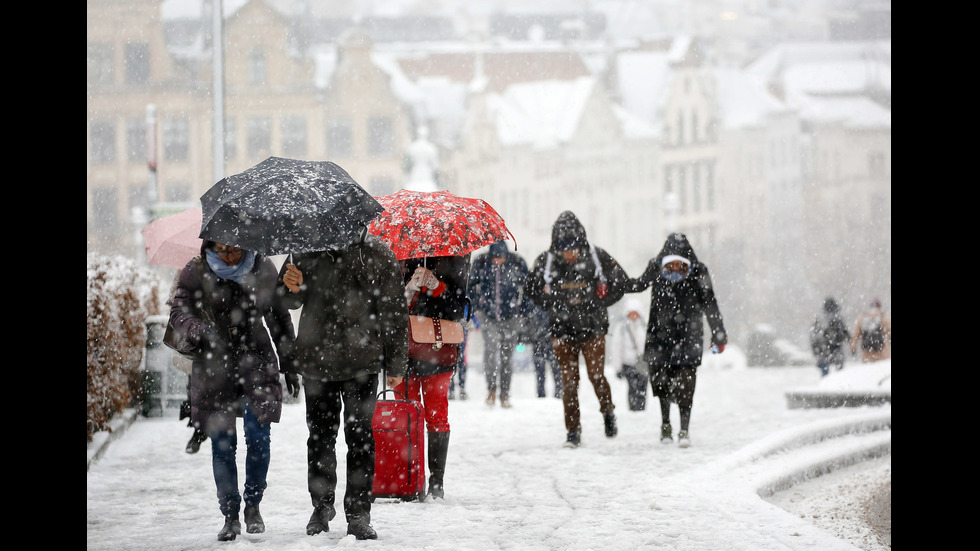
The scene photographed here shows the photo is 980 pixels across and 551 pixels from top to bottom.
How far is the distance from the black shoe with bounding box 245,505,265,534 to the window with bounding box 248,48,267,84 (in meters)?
52.9

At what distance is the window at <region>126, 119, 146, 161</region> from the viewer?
2275 inches

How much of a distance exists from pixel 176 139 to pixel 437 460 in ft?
171

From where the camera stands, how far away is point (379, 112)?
2312 inches

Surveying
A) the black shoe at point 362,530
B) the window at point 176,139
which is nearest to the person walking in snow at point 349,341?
the black shoe at point 362,530

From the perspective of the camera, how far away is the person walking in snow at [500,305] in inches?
527

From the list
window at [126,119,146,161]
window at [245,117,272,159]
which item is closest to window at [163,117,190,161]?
window at [126,119,146,161]

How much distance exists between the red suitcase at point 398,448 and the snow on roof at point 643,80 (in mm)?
Answer: 63841

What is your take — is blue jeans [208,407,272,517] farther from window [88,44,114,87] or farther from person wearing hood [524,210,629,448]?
window [88,44,114,87]

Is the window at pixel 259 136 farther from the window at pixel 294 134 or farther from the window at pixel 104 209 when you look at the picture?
the window at pixel 104 209

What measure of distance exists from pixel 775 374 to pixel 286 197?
72.3 ft

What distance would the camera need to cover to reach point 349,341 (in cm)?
615

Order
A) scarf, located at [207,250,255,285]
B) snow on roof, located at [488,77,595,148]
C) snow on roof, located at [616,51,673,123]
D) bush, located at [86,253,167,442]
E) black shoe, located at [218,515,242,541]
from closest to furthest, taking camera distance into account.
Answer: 1. scarf, located at [207,250,255,285]
2. black shoe, located at [218,515,242,541]
3. bush, located at [86,253,167,442]
4. snow on roof, located at [488,77,595,148]
5. snow on roof, located at [616,51,673,123]
